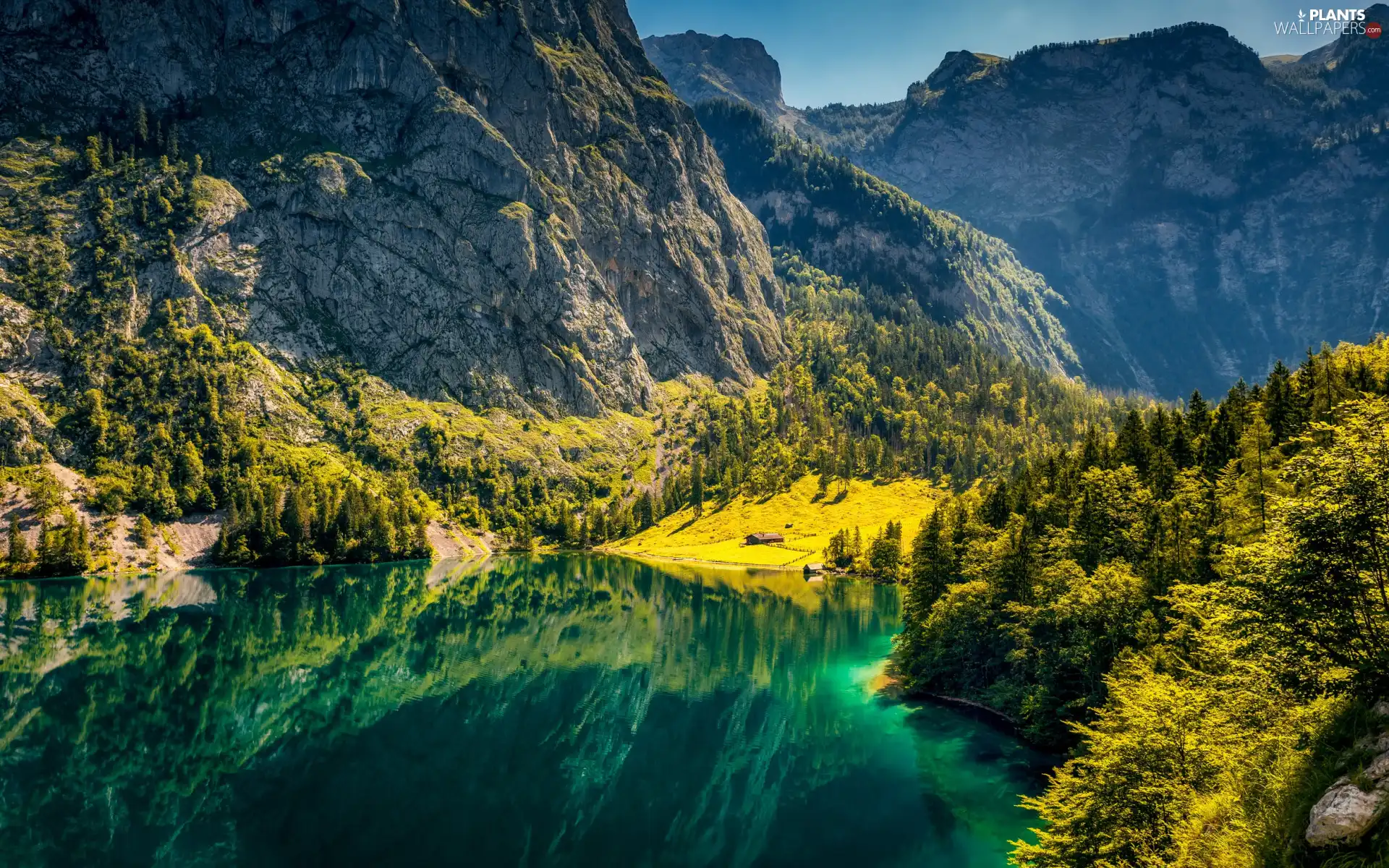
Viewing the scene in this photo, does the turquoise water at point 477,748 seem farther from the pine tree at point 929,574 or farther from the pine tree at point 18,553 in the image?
the pine tree at point 18,553

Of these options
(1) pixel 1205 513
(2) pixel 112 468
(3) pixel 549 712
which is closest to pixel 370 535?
(2) pixel 112 468

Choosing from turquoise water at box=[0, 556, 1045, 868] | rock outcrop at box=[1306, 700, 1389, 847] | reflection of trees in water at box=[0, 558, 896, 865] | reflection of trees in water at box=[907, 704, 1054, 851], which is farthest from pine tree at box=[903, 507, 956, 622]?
rock outcrop at box=[1306, 700, 1389, 847]

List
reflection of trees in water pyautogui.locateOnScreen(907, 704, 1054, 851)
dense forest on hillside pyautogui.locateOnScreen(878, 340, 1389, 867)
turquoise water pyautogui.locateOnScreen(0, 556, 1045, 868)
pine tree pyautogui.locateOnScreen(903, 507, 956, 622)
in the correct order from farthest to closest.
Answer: pine tree pyautogui.locateOnScreen(903, 507, 956, 622), reflection of trees in water pyautogui.locateOnScreen(907, 704, 1054, 851), turquoise water pyautogui.locateOnScreen(0, 556, 1045, 868), dense forest on hillside pyautogui.locateOnScreen(878, 340, 1389, 867)

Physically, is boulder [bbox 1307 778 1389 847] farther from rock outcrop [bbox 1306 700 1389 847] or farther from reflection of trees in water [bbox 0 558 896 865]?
reflection of trees in water [bbox 0 558 896 865]

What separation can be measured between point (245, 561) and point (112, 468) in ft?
131

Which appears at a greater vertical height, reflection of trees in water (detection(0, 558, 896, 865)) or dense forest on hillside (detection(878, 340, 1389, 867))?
dense forest on hillside (detection(878, 340, 1389, 867))

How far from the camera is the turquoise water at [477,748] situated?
37.4m

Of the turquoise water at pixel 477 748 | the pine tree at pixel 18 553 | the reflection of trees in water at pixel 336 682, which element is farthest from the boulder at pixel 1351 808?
the pine tree at pixel 18 553

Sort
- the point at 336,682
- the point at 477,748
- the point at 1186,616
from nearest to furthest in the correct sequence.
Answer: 1. the point at 1186,616
2. the point at 477,748
3. the point at 336,682

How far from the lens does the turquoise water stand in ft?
123

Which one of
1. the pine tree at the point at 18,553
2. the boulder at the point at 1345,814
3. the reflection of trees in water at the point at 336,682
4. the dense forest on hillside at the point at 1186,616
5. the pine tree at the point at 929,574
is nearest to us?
the boulder at the point at 1345,814

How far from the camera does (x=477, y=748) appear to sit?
51.1 metres

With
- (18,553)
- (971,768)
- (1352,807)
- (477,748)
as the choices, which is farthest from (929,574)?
(18,553)

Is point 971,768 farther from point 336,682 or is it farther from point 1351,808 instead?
point 336,682
